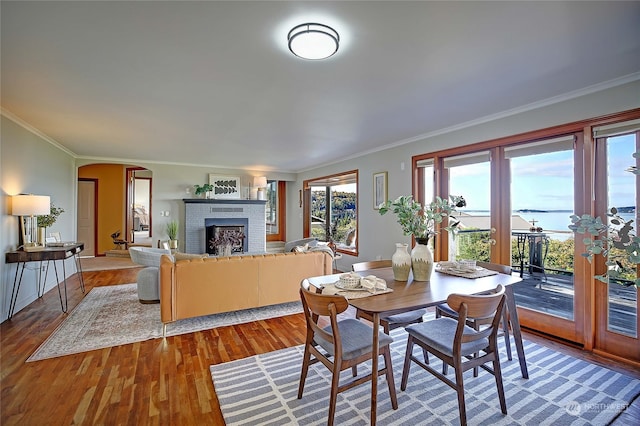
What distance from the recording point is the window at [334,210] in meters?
6.50

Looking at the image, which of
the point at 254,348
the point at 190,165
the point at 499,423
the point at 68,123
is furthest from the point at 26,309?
the point at 499,423

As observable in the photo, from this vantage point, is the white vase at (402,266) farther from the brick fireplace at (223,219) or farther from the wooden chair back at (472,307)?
the brick fireplace at (223,219)

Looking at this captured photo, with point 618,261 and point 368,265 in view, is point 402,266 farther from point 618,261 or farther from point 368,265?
point 618,261

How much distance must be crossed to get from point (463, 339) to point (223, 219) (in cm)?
652

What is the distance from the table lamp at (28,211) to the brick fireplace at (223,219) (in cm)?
308

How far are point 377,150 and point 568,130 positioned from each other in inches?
111

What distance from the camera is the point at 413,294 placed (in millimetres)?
1895

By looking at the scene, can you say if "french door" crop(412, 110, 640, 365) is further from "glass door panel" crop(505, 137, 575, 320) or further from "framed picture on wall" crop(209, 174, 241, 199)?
"framed picture on wall" crop(209, 174, 241, 199)

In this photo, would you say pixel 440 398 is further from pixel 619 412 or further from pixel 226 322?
pixel 226 322

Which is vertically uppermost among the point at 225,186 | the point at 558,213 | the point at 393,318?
the point at 225,186

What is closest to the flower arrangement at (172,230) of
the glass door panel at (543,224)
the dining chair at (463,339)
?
the dining chair at (463,339)

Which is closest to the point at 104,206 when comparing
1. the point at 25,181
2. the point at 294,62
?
the point at 25,181

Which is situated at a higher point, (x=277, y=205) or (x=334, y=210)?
(x=277, y=205)

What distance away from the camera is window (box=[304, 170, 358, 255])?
6.50 m
